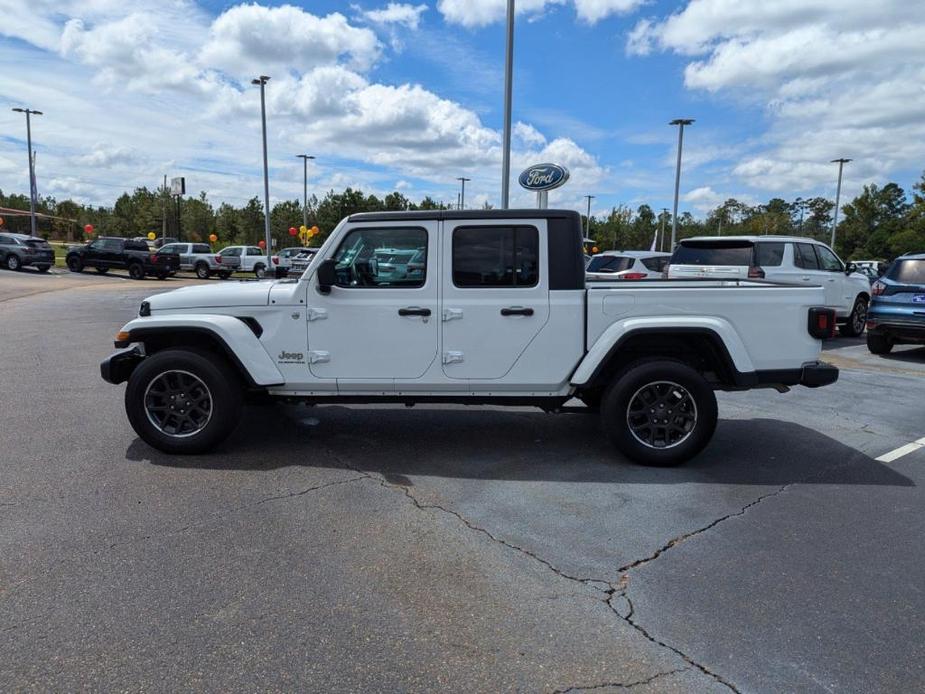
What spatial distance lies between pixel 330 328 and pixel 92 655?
283 centimetres

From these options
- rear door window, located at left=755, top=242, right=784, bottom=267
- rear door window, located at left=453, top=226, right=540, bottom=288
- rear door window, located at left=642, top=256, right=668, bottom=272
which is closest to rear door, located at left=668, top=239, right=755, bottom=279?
rear door window, located at left=755, top=242, right=784, bottom=267

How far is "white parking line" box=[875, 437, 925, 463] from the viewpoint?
554 centimetres

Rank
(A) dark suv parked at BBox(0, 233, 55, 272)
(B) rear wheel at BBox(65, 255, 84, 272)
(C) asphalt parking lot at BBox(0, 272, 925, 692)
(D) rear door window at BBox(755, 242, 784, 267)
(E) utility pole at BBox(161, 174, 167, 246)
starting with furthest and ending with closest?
(E) utility pole at BBox(161, 174, 167, 246) < (B) rear wheel at BBox(65, 255, 84, 272) < (A) dark suv parked at BBox(0, 233, 55, 272) < (D) rear door window at BBox(755, 242, 784, 267) < (C) asphalt parking lot at BBox(0, 272, 925, 692)

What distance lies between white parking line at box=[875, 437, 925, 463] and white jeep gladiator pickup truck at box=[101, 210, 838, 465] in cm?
110

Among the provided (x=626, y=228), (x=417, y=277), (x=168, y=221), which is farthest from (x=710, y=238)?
(x=168, y=221)

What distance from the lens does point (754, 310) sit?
16.6 feet

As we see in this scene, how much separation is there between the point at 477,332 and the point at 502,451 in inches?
44.1

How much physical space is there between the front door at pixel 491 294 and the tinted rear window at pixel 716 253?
7.65 m

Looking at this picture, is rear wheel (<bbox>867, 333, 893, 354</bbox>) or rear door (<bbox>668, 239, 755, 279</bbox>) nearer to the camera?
rear wheel (<bbox>867, 333, 893, 354</bbox>)

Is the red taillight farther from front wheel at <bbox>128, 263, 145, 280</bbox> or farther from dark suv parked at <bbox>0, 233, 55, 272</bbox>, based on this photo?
dark suv parked at <bbox>0, 233, 55, 272</bbox>

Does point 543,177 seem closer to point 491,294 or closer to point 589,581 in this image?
point 491,294

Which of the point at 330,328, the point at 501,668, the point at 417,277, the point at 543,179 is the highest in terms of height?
the point at 543,179

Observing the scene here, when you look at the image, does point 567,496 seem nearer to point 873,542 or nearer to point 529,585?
point 529,585

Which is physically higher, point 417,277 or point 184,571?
point 417,277
